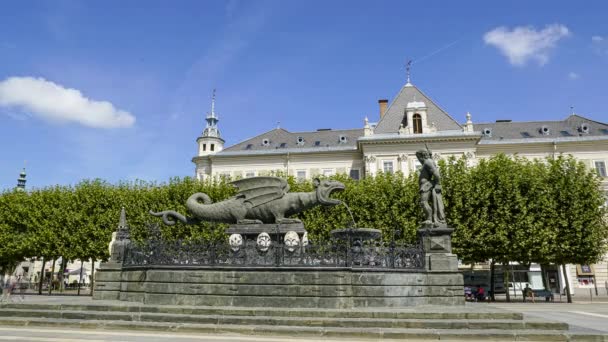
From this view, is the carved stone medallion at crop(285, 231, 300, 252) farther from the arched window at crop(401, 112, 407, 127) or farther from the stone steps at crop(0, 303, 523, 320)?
the arched window at crop(401, 112, 407, 127)

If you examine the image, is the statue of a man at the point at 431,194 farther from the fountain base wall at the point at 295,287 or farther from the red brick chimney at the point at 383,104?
the red brick chimney at the point at 383,104

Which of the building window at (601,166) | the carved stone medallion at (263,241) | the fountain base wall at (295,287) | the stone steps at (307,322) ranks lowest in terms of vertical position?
the stone steps at (307,322)

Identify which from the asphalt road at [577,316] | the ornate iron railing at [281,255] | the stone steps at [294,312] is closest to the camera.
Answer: the stone steps at [294,312]

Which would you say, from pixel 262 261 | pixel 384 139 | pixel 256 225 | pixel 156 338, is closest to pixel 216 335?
pixel 156 338

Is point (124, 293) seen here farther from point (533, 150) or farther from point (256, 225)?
point (533, 150)

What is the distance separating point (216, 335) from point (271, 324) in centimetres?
127

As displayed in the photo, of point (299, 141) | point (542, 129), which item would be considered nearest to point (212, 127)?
point (299, 141)

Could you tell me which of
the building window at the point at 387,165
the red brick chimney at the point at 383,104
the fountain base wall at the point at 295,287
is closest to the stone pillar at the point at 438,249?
the fountain base wall at the point at 295,287

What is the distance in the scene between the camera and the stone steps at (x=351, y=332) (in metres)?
8.80

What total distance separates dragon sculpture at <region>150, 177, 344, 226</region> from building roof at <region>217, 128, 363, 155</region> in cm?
3247

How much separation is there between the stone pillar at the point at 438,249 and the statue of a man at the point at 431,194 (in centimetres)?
29

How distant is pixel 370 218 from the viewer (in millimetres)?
25984

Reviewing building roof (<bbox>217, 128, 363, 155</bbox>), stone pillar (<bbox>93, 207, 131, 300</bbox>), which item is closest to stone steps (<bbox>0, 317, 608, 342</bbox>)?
stone pillar (<bbox>93, 207, 131, 300</bbox>)

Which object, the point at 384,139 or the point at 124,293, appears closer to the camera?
the point at 124,293
